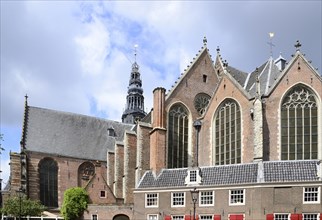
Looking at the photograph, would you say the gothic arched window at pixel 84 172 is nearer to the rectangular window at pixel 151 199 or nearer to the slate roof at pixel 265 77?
the rectangular window at pixel 151 199

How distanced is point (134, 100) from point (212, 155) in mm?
38865

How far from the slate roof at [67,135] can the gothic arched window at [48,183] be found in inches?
59.3

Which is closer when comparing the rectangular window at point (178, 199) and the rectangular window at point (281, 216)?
the rectangular window at point (281, 216)

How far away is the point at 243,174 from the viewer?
100 ft

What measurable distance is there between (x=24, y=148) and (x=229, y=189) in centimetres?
2533

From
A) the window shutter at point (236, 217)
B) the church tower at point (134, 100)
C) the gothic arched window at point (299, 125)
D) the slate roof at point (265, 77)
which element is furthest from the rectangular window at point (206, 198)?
the church tower at point (134, 100)

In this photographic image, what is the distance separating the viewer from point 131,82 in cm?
7462

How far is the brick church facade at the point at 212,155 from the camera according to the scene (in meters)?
29.2

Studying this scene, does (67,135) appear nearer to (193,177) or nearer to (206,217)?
(193,177)

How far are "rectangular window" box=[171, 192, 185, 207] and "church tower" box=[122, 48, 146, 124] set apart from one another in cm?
4029

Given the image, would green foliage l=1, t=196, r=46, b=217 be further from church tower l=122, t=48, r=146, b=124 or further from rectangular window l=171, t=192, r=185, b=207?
church tower l=122, t=48, r=146, b=124

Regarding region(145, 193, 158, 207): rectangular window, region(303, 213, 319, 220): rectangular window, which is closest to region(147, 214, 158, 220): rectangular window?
region(145, 193, 158, 207): rectangular window

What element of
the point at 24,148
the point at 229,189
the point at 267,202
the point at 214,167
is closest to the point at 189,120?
the point at 214,167

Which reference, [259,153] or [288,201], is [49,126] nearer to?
[259,153]
